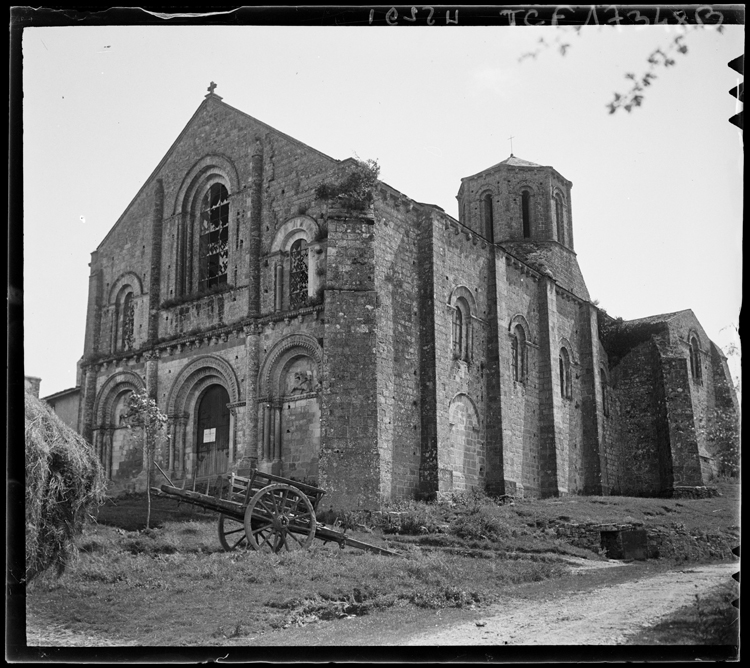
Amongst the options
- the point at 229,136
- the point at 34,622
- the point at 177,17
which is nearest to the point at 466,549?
the point at 34,622

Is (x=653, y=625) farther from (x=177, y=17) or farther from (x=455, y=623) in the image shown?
(x=177, y=17)

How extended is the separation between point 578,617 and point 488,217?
26.7m

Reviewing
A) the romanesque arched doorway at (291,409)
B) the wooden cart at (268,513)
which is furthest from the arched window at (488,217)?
the wooden cart at (268,513)

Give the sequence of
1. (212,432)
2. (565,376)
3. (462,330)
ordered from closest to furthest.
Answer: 1. (212,432)
2. (462,330)
3. (565,376)

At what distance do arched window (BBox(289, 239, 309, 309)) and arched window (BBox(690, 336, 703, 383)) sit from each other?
19.4 metres

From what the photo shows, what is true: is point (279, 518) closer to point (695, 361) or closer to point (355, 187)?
point (355, 187)

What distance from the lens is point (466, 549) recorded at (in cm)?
1758

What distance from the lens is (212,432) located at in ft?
79.5

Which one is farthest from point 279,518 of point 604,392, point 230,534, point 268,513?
point 604,392

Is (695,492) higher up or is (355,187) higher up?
(355,187)

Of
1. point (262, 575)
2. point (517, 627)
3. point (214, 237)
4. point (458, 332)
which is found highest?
point (214, 237)

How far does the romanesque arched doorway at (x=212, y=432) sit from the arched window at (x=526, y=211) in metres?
16.7

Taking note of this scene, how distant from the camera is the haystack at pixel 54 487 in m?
10.4

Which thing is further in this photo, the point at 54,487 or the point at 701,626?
the point at 54,487
